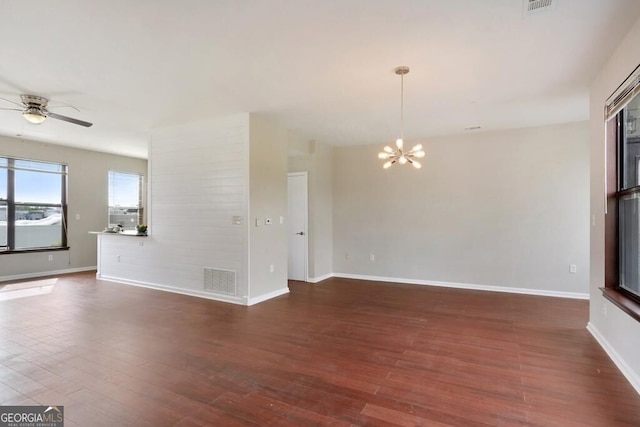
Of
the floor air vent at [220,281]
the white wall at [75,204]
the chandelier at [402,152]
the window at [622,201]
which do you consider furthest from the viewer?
the white wall at [75,204]

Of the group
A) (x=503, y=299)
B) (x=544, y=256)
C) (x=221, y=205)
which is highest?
(x=221, y=205)

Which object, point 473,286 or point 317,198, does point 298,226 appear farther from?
point 473,286

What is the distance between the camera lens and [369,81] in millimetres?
3615

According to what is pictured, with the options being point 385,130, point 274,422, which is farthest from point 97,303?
point 385,130

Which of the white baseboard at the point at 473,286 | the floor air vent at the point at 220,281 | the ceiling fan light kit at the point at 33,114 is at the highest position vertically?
the ceiling fan light kit at the point at 33,114

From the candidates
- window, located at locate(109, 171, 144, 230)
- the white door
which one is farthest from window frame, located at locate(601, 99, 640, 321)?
window, located at locate(109, 171, 144, 230)

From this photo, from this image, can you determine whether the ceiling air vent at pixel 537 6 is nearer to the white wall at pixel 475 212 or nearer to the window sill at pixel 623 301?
the window sill at pixel 623 301

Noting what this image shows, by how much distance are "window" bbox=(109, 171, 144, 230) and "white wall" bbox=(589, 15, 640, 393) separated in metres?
8.89

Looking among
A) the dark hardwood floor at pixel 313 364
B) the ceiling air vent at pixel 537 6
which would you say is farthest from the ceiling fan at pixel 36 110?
the ceiling air vent at pixel 537 6

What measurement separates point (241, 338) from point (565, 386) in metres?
2.89

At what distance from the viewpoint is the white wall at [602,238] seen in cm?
257

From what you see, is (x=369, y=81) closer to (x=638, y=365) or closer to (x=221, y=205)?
(x=221, y=205)

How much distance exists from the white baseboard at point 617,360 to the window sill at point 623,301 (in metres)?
0.47

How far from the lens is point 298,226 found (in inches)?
260
